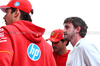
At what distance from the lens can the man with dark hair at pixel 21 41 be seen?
39.3 inches

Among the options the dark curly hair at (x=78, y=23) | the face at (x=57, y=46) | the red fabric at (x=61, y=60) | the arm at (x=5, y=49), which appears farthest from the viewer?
the face at (x=57, y=46)

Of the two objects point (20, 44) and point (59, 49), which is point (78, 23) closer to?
point (59, 49)

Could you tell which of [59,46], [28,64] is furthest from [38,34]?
[59,46]

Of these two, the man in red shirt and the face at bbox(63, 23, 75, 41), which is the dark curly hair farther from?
the man in red shirt

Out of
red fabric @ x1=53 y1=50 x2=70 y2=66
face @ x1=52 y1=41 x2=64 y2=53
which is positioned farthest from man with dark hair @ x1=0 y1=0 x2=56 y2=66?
face @ x1=52 y1=41 x2=64 y2=53

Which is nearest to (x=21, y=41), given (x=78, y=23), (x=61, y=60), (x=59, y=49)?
(x=78, y=23)

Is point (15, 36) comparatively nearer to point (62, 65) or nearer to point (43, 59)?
point (43, 59)

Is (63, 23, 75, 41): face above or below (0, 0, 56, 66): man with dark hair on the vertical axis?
below

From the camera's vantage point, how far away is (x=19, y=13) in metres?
1.23

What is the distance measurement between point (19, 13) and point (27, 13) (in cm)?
6

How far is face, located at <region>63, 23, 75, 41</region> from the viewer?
214 cm

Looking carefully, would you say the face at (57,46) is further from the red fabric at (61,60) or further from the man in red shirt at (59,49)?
the red fabric at (61,60)

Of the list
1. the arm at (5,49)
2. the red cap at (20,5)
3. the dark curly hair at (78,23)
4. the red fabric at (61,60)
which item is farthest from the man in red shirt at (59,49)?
the arm at (5,49)

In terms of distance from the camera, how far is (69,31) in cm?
219
